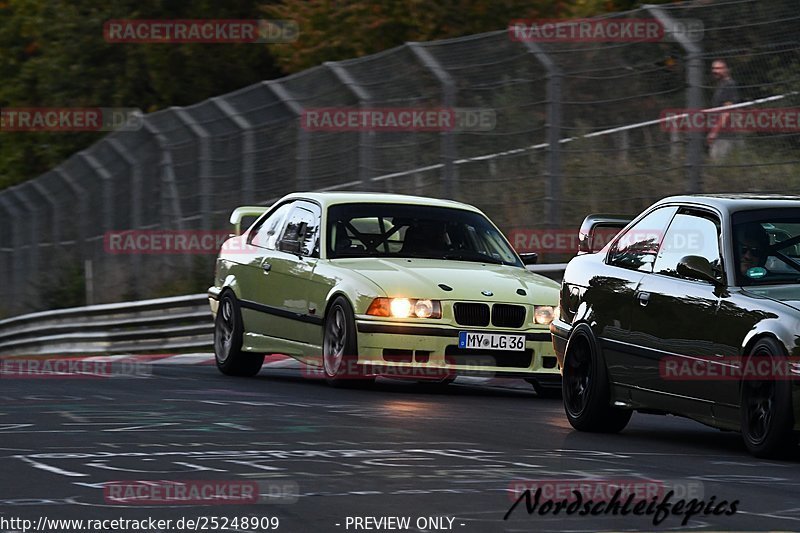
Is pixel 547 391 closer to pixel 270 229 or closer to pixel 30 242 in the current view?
pixel 270 229

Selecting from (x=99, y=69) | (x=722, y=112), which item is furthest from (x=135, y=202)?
(x=99, y=69)

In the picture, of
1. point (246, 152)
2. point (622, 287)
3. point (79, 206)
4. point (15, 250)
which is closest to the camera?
Result: point (622, 287)

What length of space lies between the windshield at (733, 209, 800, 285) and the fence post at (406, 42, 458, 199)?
9.26m

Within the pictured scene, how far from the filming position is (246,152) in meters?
23.4

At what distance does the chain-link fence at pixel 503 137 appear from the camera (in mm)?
15797

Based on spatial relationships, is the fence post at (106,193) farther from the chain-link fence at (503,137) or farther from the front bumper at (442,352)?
the front bumper at (442,352)

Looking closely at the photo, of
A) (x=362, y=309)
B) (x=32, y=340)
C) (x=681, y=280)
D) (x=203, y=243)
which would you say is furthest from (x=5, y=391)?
(x=32, y=340)

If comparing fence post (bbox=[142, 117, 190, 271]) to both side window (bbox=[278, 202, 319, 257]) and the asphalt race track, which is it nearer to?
side window (bbox=[278, 202, 319, 257])

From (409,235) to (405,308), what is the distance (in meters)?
1.39

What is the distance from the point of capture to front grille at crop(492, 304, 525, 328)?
1370cm

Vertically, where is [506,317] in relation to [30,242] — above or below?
below

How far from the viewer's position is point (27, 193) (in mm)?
33312

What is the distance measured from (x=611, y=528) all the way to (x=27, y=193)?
2761 cm

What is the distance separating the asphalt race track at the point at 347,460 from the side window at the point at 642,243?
1004mm
